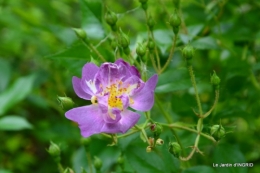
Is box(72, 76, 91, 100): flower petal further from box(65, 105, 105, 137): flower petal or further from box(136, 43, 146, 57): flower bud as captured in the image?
box(136, 43, 146, 57): flower bud

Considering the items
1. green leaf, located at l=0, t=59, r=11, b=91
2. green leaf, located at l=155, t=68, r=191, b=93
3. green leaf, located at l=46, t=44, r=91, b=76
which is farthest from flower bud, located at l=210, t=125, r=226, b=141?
green leaf, located at l=0, t=59, r=11, b=91

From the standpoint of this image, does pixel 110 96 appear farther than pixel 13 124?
No

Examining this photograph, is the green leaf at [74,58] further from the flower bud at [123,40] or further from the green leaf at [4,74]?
the green leaf at [4,74]

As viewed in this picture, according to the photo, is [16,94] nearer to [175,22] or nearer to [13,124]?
[13,124]

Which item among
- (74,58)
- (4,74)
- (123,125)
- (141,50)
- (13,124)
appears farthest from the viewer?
(4,74)

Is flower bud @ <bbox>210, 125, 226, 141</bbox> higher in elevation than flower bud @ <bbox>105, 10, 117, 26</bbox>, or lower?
lower

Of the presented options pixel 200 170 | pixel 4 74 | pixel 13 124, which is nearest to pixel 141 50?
pixel 200 170
